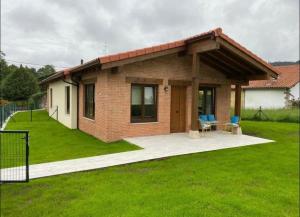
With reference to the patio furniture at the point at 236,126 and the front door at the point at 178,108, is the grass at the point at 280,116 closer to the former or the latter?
the patio furniture at the point at 236,126

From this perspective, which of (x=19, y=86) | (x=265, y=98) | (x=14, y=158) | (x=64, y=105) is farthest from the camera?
(x=19, y=86)

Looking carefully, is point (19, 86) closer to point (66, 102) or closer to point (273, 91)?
point (66, 102)

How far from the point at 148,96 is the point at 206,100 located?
3.42 meters

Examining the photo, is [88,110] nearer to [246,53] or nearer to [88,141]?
[88,141]

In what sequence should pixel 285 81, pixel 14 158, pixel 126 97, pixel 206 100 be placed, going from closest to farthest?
1. pixel 14 158
2. pixel 126 97
3. pixel 206 100
4. pixel 285 81

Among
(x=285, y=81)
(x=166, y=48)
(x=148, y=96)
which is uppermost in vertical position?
(x=285, y=81)

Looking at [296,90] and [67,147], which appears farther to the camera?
[296,90]

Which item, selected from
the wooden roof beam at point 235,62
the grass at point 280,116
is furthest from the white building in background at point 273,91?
the wooden roof beam at point 235,62

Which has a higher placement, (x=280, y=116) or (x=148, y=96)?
(x=148, y=96)

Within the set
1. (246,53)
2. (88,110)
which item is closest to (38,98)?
(88,110)

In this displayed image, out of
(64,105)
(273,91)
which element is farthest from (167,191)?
(273,91)

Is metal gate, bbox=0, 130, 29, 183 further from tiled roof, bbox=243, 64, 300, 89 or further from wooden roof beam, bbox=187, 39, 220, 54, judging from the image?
tiled roof, bbox=243, 64, 300, 89

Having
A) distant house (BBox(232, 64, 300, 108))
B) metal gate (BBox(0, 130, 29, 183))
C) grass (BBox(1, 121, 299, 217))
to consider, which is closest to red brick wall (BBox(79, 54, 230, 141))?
metal gate (BBox(0, 130, 29, 183))

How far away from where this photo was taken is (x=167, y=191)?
493cm
